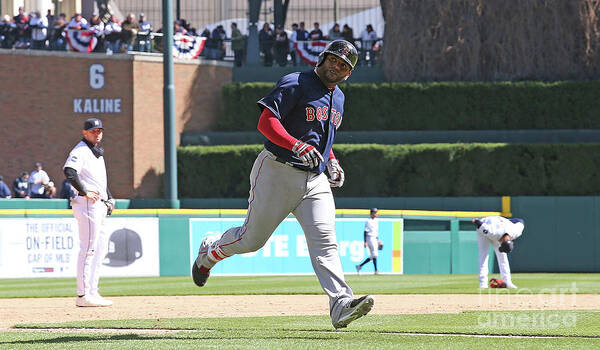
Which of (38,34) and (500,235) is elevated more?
(38,34)

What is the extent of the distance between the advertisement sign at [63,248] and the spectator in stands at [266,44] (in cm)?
1240

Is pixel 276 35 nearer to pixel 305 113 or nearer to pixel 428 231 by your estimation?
pixel 428 231

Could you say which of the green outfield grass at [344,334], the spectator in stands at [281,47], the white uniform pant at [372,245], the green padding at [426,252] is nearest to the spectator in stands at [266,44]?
the spectator in stands at [281,47]

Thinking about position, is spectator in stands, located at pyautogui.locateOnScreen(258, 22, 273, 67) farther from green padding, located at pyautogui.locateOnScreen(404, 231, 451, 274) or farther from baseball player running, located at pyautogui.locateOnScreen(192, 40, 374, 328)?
baseball player running, located at pyautogui.locateOnScreen(192, 40, 374, 328)

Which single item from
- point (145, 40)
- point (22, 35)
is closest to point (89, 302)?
point (145, 40)

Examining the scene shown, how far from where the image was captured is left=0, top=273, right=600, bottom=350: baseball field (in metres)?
6.77

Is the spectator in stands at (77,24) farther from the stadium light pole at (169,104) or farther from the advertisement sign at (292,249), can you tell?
the advertisement sign at (292,249)

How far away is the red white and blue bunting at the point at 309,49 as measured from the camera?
29.7 m

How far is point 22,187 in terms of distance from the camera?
25.4 metres

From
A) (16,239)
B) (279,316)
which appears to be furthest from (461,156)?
(279,316)

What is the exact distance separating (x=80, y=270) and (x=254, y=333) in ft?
10.7

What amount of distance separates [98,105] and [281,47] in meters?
6.19

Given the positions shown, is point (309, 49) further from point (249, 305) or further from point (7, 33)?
point (249, 305)

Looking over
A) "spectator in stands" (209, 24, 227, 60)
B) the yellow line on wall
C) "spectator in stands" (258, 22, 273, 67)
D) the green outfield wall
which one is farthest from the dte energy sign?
the yellow line on wall
